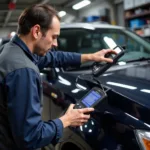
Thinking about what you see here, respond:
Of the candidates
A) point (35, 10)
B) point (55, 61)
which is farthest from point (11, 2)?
point (35, 10)

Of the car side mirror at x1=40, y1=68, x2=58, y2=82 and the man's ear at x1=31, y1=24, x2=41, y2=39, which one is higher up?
the man's ear at x1=31, y1=24, x2=41, y2=39

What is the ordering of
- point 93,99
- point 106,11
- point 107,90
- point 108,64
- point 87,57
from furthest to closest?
point 106,11
point 87,57
point 108,64
point 107,90
point 93,99

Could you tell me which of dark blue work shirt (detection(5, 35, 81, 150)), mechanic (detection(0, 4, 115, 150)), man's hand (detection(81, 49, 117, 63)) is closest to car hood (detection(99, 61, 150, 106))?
man's hand (detection(81, 49, 117, 63))

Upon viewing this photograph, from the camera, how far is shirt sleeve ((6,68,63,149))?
118 centimetres

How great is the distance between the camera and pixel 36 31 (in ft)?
4.22

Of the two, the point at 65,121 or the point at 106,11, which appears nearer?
the point at 65,121

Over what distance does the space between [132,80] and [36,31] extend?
899 mm

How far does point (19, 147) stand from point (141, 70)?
1.29 meters

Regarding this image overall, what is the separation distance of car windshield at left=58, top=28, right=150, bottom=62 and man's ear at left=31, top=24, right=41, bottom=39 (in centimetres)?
145

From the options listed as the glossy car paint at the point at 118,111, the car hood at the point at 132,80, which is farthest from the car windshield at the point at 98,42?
the glossy car paint at the point at 118,111

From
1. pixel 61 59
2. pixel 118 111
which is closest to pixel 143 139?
pixel 118 111

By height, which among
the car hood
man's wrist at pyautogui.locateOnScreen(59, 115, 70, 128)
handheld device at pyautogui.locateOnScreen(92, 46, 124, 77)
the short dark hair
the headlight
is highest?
the short dark hair

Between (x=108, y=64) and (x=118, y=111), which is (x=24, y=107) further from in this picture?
(x=108, y=64)

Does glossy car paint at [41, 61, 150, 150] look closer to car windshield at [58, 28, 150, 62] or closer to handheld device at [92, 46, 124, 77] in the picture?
handheld device at [92, 46, 124, 77]
